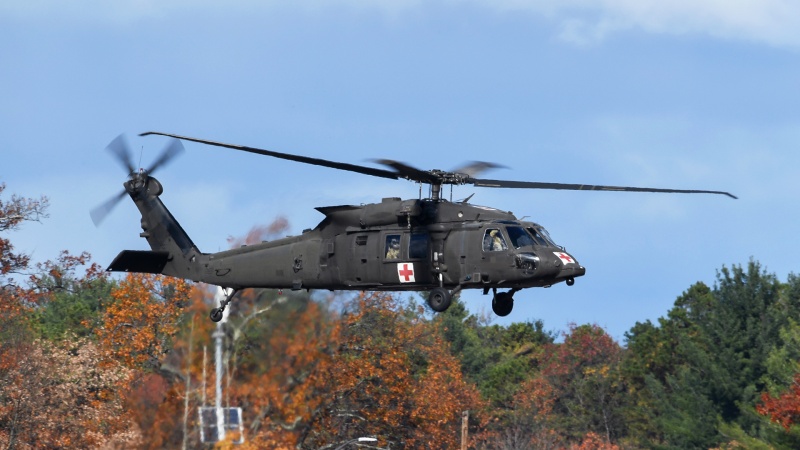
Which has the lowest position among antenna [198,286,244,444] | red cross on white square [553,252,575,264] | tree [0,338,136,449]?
antenna [198,286,244,444]

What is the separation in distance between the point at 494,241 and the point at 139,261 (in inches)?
457

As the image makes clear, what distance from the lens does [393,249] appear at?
32938 mm

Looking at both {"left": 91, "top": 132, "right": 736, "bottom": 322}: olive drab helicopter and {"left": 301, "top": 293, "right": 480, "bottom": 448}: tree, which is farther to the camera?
{"left": 301, "top": 293, "right": 480, "bottom": 448}: tree

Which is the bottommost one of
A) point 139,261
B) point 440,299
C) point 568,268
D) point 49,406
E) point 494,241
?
point 49,406

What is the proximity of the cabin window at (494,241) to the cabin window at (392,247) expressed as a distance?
7.64 ft

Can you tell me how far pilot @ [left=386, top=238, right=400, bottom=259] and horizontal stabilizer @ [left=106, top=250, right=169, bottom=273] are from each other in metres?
8.58

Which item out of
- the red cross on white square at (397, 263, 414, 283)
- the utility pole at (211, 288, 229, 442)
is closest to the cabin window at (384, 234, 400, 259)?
the red cross on white square at (397, 263, 414, 283)

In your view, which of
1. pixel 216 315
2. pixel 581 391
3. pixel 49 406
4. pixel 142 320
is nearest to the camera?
pixel 216 315

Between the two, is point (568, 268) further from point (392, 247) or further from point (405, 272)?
point (392, 247)

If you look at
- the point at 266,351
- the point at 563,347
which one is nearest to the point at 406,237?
the point at 266,351

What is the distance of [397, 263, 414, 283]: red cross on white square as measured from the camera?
32.5 meters

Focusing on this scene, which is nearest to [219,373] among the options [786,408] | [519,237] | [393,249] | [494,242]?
[393,249]

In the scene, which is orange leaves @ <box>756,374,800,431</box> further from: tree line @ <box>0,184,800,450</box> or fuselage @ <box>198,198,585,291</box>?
fuselage @ <box>198,198,585,291</box>

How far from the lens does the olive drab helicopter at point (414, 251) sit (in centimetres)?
3152
